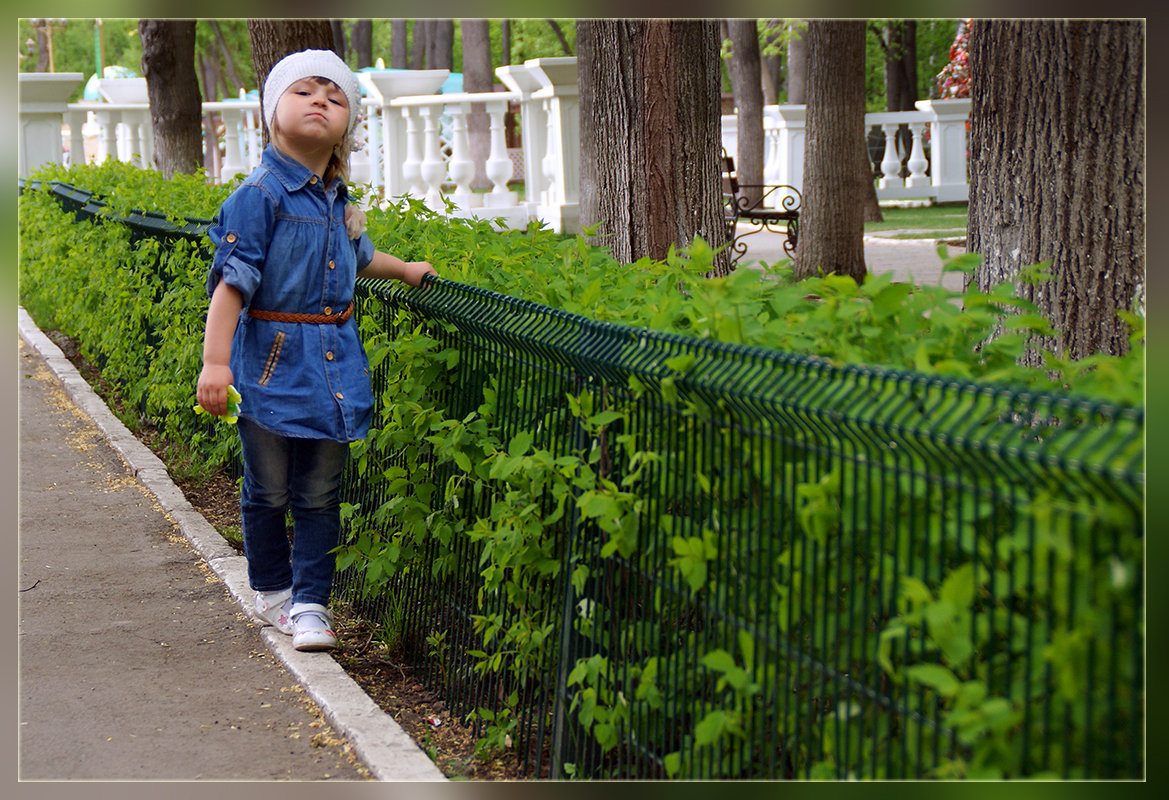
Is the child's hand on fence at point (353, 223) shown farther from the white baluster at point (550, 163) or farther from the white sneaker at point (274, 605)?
the white baluster at point (550, 163)

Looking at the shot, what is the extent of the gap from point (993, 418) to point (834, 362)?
42cm

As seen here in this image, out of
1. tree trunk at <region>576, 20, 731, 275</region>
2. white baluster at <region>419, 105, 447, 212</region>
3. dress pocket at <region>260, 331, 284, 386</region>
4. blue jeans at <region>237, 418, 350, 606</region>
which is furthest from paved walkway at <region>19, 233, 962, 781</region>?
white baluster at <region>419, 105, 447, 212</region>

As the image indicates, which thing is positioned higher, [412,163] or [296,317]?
[412,163]

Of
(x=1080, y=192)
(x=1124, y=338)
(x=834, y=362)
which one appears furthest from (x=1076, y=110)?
(x=834, y=362)

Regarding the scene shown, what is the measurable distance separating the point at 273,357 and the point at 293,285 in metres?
0.25

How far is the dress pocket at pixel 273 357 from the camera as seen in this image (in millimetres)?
4094

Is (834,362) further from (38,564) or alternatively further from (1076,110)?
(38,564)

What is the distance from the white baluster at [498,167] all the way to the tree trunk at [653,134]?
8.96m

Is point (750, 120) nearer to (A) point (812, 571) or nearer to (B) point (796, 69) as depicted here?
(B) point (796, 69)

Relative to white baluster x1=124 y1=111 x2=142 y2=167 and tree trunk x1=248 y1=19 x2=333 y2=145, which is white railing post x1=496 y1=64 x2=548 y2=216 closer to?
tree trunk x1=248 y1=19 x2=333 y2=145

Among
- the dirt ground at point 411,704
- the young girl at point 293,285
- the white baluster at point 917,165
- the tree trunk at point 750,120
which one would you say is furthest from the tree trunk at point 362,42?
the young girl at point 293,285

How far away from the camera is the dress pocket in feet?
13.4

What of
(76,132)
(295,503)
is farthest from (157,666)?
(76,132)

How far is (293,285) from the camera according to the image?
4102 mm
